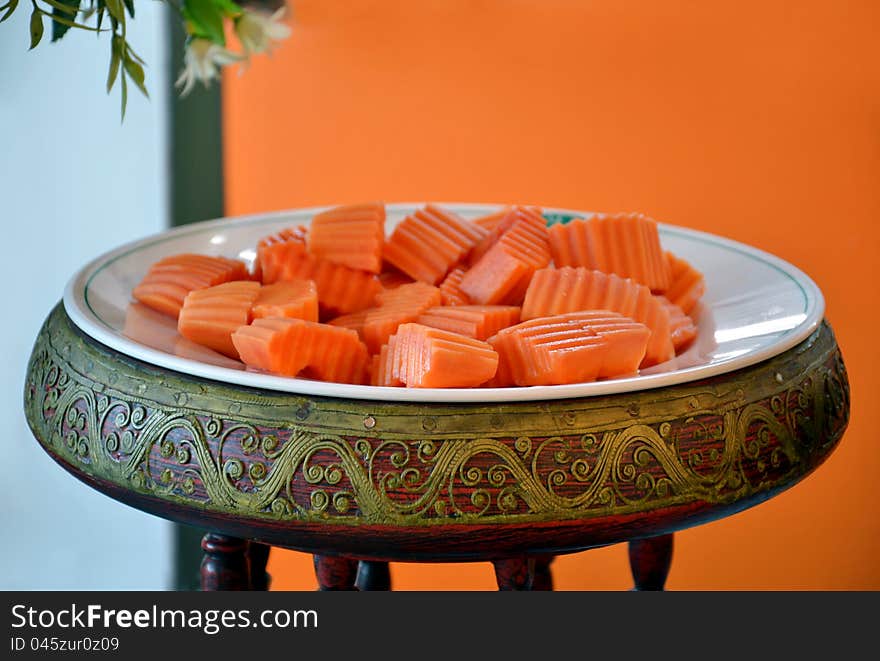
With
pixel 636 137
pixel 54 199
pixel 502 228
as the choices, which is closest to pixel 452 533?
pixel 502 228

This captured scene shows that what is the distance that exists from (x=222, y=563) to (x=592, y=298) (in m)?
0.32

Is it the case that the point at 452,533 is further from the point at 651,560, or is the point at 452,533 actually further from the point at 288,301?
the point at 651,560

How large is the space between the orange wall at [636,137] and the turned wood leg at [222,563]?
102 centimetres

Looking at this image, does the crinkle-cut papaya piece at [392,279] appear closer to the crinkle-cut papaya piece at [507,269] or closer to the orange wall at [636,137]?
the crinkle-cut papaya piece at [507,269]

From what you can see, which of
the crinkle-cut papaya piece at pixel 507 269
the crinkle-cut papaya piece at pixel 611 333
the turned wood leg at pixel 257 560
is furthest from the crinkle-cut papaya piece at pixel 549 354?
the turned wood leg at pixel 257 560

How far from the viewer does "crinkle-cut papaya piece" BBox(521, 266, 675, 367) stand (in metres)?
0.72

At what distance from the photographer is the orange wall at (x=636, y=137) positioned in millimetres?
1497

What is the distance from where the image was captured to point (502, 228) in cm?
Result: 84

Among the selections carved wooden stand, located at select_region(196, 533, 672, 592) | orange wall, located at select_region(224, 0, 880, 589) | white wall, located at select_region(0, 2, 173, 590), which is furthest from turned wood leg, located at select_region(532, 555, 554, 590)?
white wall, located at select_region(0, 2, 173, 590)

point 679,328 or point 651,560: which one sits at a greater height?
point 679,328

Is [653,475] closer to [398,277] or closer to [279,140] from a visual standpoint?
[398,277]

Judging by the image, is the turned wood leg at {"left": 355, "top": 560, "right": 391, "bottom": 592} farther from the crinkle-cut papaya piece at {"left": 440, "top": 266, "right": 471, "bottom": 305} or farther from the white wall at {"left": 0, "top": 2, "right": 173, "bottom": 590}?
the white wall at {"left": 0, "top": 2, "right": 173, "bottom": 590}

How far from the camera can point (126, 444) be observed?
1.97 feet

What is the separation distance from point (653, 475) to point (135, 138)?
1492 millimetres
